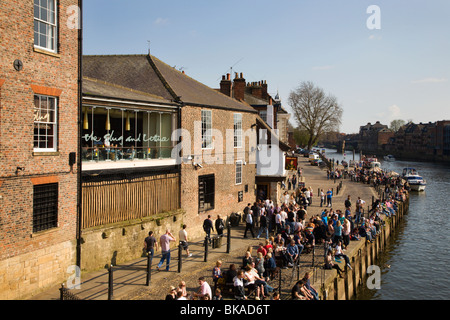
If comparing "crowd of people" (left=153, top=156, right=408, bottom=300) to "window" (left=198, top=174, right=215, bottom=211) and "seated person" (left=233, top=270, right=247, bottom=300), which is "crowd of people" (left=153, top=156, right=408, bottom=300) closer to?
"seated person" (left=233, top=270, right=247, bottom=300)

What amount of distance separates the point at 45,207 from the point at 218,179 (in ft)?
35.0

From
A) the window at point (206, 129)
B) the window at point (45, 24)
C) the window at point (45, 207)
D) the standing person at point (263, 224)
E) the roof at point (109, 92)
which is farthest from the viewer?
the window at point (206, 129)

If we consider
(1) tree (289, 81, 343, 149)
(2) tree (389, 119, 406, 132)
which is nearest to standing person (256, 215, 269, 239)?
(1) tree (289, 81, 343, 149)

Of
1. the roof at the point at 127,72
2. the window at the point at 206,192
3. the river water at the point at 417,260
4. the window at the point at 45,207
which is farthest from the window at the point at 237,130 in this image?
the window at the point at 45,207

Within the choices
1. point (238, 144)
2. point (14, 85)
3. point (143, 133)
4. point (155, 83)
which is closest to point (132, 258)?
point (143, 133)

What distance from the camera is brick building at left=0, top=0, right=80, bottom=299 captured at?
10.6 m

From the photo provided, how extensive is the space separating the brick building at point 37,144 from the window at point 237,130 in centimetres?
1162

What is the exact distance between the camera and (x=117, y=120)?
57.2ft

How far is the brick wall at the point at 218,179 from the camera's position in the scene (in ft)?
60.3

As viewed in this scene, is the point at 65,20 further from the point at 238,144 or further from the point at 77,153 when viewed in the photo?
the point at 238,144

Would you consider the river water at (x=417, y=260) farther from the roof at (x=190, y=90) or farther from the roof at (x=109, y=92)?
the roof at (x=109, y=92)

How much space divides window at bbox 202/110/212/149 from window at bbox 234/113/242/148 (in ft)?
10.2

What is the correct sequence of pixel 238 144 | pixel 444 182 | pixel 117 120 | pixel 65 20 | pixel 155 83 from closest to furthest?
pixel 65 20
pixel 117 120
pixel 155 83
pixel 238 144
pixel 444 182
